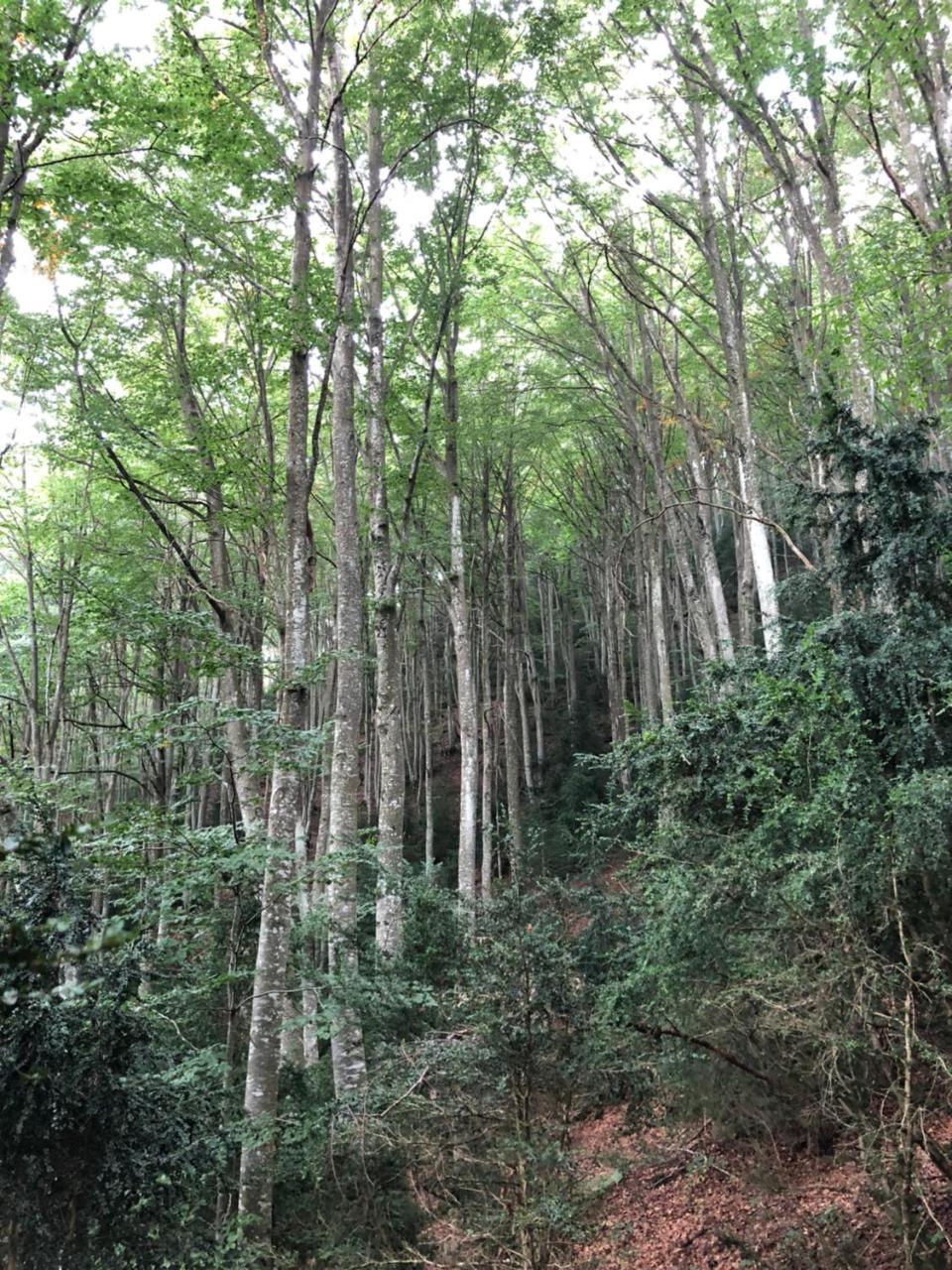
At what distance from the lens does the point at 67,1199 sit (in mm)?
3479

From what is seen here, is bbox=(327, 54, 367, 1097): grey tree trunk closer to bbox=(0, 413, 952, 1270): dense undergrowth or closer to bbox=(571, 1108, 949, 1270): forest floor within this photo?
bbox=(0, 413, 952, 1270): dense undergrowth

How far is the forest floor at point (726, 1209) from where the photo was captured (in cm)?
465

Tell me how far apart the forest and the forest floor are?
0.13 ft

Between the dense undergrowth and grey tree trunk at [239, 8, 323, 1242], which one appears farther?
grey tree trunk at [239, 8, 323, 1242]

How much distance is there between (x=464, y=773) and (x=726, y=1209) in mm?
6904

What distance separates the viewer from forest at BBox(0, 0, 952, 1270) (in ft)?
13.6

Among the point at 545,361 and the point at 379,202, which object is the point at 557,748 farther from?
the point at 379,202

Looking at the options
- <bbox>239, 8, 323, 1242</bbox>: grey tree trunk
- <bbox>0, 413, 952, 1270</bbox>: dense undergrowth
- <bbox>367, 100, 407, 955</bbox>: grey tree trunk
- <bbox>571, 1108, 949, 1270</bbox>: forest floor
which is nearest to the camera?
<bbox>0, 413, 952, 1270</bbox>: dense undergrowth

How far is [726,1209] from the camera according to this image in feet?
19.0

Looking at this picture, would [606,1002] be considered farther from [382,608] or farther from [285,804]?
[382,608]

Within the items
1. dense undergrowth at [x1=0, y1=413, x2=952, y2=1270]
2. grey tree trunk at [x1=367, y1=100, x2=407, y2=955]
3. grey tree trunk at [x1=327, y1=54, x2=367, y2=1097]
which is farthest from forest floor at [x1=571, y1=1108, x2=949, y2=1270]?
grey tree trunk at [x1=367, y1=100, x2=407, y2=955]

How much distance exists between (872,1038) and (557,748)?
18852mm

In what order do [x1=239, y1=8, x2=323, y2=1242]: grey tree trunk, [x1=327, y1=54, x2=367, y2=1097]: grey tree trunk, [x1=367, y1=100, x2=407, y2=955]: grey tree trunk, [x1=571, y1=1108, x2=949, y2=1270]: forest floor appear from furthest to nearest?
[x1=367, y1=100, x2=407, y2=955]: grey tree trunk
[x1=327, y1=54, x2=367, y2=1097]: grey tree trunk
[x1=239, y1=8, x2=323, y2=1242]: grey tree trunk
[x1=571, y1=1108, x2=949, y2=1270]: forest floor

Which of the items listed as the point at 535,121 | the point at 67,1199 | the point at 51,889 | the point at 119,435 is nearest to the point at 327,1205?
the point at 67,1199
